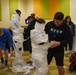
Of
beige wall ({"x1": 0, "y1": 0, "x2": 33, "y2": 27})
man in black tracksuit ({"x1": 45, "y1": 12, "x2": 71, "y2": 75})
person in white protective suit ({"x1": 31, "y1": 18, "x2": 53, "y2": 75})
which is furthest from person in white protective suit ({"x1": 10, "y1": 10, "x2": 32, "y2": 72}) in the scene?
beige wall ({"x1": 0, "y1": 0, "x2": 33, "y2": 27})

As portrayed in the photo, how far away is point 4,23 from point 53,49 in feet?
16.7

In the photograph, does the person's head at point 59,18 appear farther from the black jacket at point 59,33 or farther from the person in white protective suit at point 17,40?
the person in white protective suit at point 17,40

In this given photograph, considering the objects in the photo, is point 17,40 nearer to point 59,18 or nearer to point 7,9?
point 59,18

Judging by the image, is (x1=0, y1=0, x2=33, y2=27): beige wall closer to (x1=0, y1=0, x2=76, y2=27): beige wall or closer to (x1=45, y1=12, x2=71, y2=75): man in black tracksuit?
(x1=0, y1=0, x2=76, y2=27): beige wall

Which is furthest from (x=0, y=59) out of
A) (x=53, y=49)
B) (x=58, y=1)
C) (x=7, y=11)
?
(x=58, y=1)

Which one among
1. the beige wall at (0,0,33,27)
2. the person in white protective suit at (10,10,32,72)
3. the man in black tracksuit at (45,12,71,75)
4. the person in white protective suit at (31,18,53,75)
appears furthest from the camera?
the beige wall at (0,0,33,27)

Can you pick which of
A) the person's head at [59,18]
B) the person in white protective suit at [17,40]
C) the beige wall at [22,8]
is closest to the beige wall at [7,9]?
the beige wall at [22,8]

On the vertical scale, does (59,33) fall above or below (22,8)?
below

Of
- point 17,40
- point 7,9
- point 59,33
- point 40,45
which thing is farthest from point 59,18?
point 7,9

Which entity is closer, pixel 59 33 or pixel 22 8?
pixel 59 33

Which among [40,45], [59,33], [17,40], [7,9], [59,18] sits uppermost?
[7,9]

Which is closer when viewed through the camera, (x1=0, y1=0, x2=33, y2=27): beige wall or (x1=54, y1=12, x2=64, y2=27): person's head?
(x1=54, y1=12, x2=64, y2=27): person's head

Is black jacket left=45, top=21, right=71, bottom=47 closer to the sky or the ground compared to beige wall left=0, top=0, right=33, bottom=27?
closer to the ground

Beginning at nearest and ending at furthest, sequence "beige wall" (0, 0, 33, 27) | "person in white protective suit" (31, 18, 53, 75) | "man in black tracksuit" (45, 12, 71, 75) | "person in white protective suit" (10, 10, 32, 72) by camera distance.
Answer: "person in white protective suit" (31, 18, 53, 75) → "man in black tracksuit" (45, 12, 71, 75) → "person in white protective suit" (10, 10, 32, 72) → "beige wall" (0, 0, 33, 27)
